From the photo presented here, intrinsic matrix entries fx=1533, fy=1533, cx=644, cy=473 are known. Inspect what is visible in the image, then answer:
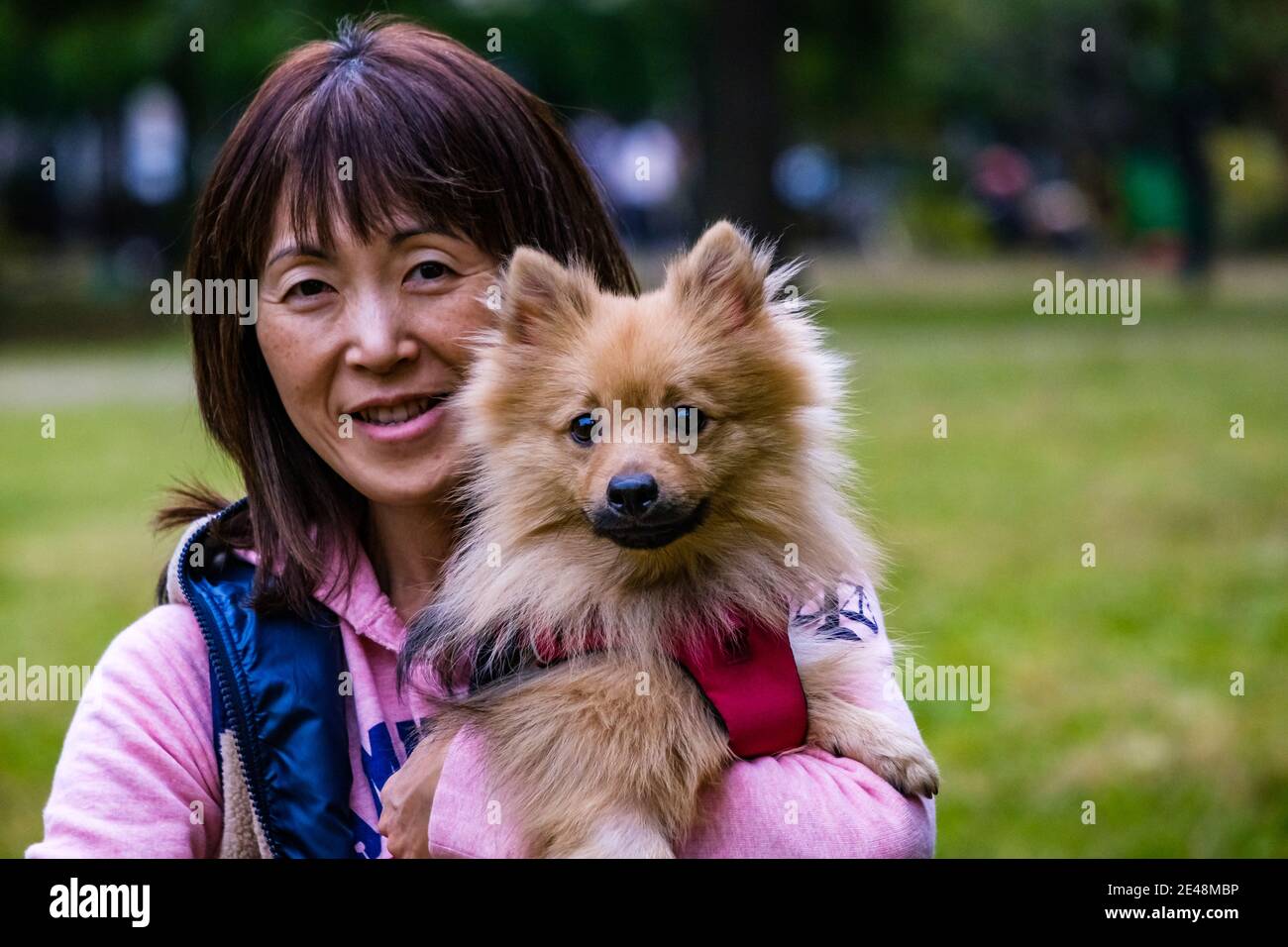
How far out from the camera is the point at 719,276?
3.16m

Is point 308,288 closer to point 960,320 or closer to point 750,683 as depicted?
point 750,683

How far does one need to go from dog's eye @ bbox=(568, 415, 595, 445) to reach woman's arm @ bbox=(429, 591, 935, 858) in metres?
0.62

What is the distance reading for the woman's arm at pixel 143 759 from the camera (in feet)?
8.76

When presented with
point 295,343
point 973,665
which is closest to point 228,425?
point 295,343

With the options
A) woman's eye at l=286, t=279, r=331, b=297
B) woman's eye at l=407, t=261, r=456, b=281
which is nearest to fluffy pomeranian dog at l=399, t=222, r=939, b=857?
woman's eye at l=407, t=261, r=456, b=281

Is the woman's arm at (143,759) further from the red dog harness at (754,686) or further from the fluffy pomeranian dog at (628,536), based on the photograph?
the red dog harness at (754,686)

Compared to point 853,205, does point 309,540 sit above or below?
below

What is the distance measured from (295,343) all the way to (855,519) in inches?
48.8

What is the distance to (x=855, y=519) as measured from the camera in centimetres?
333

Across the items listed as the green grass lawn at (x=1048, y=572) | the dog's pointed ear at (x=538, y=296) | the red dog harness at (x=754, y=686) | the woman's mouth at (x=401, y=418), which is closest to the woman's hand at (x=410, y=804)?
the red dog harness at (x=754, y=686)

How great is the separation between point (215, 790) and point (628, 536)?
0.89 meters

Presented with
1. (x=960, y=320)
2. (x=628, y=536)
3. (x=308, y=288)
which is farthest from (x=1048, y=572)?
(x=960, y=320)
